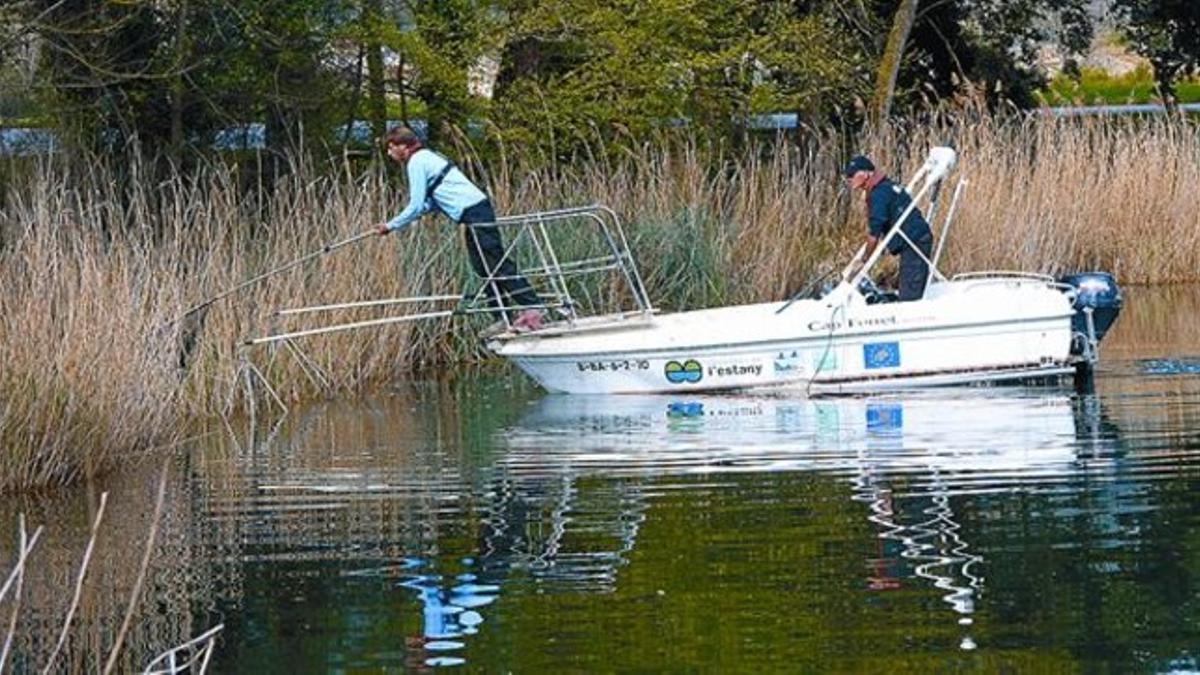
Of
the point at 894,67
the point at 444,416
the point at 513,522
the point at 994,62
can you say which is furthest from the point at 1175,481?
the point at 994,62

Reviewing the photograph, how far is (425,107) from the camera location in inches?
1184

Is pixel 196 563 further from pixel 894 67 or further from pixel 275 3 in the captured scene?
pixel 894 67

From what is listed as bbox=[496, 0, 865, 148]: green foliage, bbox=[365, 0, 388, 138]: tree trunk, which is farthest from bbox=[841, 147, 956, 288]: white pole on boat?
bbox=[365, 0, 388, 138]: tree trunk

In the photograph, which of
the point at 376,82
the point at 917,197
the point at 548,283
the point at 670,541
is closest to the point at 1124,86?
the point at 376,82

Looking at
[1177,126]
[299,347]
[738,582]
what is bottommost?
[738,582]

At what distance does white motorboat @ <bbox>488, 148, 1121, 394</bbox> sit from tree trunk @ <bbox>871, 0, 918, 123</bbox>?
473 inches

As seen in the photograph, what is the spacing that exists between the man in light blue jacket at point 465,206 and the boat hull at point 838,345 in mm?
485

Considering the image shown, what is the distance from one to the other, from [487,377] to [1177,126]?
31.9 ft

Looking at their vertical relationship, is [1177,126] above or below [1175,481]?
above

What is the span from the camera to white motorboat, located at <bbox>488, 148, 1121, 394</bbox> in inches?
738

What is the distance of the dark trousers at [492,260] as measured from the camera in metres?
19.7

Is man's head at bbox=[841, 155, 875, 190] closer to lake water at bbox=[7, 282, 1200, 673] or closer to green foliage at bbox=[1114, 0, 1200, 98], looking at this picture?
lake water at bbox=[7, 282, 1200, 673]

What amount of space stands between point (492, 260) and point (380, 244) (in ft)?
7.29

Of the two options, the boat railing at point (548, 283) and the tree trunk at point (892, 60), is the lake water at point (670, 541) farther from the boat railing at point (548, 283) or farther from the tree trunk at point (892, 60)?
the tree trunk at point (892, 60)
